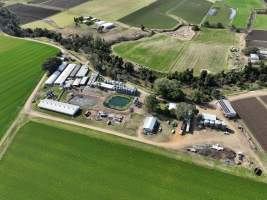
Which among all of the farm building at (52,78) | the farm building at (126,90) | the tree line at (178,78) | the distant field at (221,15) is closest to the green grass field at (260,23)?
the distant field at (221,15)

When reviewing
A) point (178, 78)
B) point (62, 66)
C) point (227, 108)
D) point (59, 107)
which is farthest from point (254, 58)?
point (59, 107)

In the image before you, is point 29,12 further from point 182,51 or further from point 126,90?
point 126,90

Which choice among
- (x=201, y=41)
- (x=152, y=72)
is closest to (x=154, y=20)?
(x=201, y=41)

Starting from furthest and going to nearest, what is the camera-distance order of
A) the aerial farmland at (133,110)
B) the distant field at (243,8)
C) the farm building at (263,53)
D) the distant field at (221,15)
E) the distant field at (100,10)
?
the distant field at (100,10)
the distant field at (221,15)
the distant field at (243,8)
the farm building at (263,53)
the aerial farmland at (133,110)

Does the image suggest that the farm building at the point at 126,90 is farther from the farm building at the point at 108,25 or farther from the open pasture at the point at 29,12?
the open pasture at the point at 29,12

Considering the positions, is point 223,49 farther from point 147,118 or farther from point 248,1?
point 248,1

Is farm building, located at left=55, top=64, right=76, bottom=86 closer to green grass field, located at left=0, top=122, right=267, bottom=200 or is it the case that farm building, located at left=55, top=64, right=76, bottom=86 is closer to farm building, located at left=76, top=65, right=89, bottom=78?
farm building, located at left=76, top=65, right=89, bottom=78
